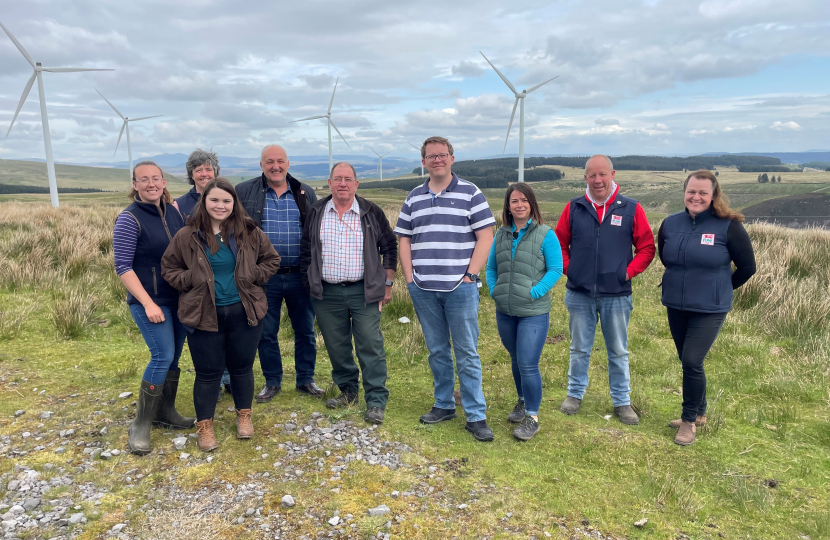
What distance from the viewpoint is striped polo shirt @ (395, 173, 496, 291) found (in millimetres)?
4188

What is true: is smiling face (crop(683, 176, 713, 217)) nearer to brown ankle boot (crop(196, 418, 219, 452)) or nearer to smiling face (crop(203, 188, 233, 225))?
smiling face (crop(203, 188, 233, 225))

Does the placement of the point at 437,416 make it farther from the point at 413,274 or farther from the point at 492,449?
the point at 413,274

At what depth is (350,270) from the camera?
4.54 metres

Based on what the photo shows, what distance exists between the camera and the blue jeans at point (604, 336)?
15.4 feet

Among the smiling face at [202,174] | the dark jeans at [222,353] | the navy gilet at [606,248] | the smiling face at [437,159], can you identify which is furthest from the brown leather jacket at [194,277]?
the navy gilet at [606,248]

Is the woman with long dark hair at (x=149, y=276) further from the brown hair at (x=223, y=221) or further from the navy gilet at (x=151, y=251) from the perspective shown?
the brown hair at (x=223, y=221)

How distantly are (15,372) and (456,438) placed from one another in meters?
5.07

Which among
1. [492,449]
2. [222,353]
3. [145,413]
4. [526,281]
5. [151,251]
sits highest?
[151,251]

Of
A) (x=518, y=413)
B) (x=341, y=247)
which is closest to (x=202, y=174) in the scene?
(x=341, y=247)

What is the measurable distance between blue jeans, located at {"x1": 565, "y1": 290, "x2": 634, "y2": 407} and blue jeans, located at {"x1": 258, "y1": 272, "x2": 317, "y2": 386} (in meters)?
2.67

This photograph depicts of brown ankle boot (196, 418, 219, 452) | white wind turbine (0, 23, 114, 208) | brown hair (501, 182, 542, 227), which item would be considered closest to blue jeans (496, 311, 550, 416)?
brown hair (501, 182, 542, 227)

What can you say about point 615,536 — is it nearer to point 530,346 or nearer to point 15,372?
point 530,346

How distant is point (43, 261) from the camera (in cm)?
995

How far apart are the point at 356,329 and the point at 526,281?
1662 millimetres
